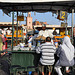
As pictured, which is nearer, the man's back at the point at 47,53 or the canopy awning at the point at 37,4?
the canopy awning at the point at 37,4

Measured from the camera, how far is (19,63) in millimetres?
4902

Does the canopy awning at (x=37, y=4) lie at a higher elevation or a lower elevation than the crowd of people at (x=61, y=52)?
higher

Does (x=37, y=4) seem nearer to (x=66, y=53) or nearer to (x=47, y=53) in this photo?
(x=47, y=53)

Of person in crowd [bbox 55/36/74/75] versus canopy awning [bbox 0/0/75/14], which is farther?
person in crowd [bbox 55/36/74/75]

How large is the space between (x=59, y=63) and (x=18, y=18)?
3636mm

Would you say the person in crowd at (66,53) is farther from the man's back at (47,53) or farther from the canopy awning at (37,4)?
the canopy awning at (37,4)

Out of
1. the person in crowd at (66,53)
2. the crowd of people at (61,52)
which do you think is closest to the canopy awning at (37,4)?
the crowd of people at (61,52)

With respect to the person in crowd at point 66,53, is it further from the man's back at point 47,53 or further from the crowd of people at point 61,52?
the man's back at point 47,53

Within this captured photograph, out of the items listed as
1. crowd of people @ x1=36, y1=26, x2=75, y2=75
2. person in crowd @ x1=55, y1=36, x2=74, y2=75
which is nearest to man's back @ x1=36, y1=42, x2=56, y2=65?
crowd of people @ x1=36, y1=26, x2=75, y2=75

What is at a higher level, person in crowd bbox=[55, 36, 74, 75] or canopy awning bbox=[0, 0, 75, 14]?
canopy awning bbox=[0, 0, 75, 14]

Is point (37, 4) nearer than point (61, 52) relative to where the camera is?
No

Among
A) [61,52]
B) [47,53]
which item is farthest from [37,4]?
[61,52]

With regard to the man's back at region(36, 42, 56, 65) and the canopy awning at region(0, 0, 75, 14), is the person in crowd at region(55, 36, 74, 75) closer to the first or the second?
the man's back at region(36, 42, 56, 65)

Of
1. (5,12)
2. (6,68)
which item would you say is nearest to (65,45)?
(6,68)
